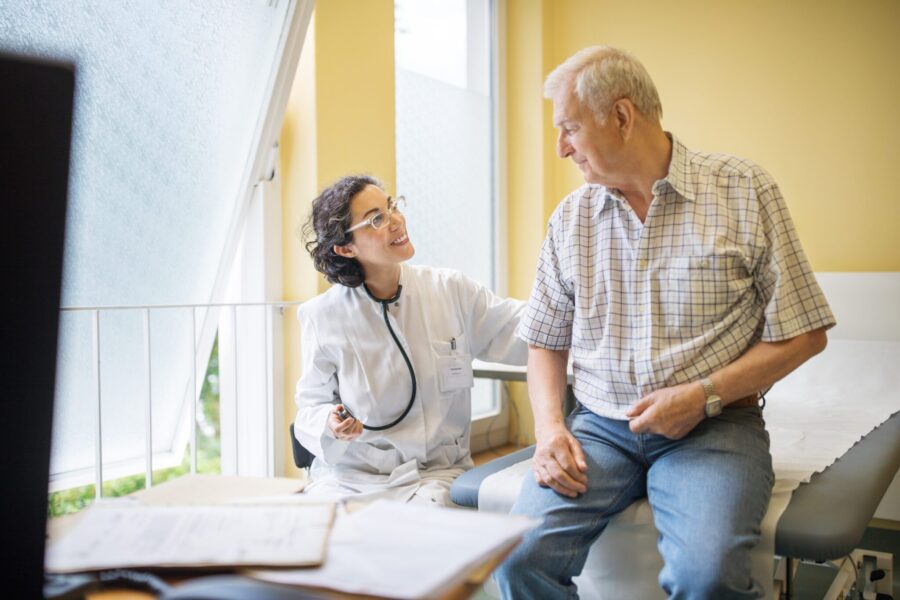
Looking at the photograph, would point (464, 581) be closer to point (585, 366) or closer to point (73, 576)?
→ point (73, 576)

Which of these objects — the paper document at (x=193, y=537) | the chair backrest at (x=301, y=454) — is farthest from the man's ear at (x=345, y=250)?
the paper document at (x=193, y=537)

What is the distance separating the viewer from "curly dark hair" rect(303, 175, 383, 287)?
193cm

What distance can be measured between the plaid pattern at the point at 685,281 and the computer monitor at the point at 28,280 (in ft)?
3.76

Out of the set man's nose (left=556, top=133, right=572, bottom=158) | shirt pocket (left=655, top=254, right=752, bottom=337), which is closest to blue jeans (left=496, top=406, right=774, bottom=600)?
shirt pocket (left=655, top=254, right=752, bottom=337)

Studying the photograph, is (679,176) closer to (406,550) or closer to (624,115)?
(624,115)

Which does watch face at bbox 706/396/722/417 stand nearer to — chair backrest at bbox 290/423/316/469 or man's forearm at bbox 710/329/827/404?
man's forearm at bbox 710/329/827/404

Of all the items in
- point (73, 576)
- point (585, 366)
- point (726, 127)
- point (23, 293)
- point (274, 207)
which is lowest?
point (73, 576)

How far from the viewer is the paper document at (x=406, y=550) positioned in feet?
1.96

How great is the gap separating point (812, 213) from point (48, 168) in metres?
3.19

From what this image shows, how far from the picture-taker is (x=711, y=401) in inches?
54.4

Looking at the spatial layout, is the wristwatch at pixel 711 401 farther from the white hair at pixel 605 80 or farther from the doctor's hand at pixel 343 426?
the doctor's hand at pixel 343 426

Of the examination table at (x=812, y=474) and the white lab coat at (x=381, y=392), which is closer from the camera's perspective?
the examination table at (x=812, y=474)

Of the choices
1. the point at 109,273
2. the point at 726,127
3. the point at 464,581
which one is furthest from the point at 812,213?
the point at 464,581

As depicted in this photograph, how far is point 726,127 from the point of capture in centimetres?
339
